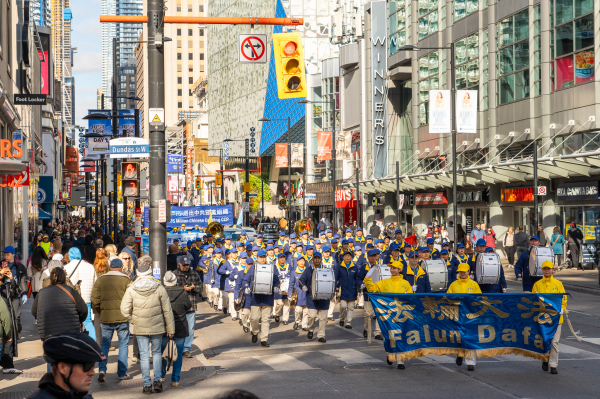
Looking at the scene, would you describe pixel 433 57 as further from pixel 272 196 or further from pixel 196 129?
pixel 196 129

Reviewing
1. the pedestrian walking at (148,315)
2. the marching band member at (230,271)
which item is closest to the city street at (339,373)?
the pedestrian walking at (148,315)

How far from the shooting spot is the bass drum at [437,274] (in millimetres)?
16219

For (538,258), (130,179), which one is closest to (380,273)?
(538,258)

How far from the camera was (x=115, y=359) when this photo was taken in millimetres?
12914

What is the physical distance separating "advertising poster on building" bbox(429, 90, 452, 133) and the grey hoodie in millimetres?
23602

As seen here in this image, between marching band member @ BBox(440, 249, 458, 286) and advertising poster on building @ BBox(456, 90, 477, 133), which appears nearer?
marching band member @ BBox(440, 249, 458, 286)

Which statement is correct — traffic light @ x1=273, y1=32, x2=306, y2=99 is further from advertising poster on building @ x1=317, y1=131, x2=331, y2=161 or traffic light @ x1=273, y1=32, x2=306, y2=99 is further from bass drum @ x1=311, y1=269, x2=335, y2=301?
advertising poster on building @ x1=317, y1=131, x2=331, y2=161

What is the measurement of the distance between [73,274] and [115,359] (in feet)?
5.50

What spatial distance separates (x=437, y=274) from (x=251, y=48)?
6162 millimetres

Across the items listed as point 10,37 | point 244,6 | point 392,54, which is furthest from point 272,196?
point 10,37

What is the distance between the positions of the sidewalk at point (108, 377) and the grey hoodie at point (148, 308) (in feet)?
3.08

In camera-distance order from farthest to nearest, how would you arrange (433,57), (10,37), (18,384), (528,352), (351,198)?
(351,198) → (433,57) → (10,37) → (528,352) → (18,384)

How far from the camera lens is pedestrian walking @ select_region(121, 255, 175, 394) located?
33.2 ft

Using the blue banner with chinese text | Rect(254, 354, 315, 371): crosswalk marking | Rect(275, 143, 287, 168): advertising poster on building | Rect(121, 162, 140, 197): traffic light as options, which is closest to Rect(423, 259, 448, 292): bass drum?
Rect(254, 354, 315, 371): crosswalk marking
